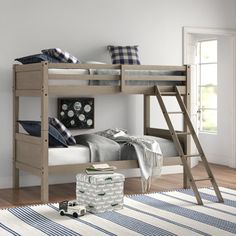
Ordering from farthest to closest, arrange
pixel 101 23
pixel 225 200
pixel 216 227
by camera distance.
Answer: pixel 101 23
pixel 225 200
pixel 216 227

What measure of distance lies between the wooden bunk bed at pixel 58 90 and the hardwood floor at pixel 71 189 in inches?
7.4

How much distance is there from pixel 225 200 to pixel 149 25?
2.49 m

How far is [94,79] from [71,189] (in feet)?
4.07

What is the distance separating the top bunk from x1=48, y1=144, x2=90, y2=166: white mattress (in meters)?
0.52

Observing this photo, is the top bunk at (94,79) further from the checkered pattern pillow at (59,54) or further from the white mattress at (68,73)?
the checkered pattern pillow at (59,54)

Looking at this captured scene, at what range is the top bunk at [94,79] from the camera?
5066 mm

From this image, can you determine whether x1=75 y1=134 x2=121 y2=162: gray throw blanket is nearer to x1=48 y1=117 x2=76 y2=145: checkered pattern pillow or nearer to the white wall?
x1=48 y1=117 x2=76 y2=145: checkered pattern pillow

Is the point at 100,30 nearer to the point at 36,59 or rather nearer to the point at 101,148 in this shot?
the point at 36,59

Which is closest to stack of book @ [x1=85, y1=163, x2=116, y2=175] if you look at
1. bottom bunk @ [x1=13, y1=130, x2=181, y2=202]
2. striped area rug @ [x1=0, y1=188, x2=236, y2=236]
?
striped area rug @ [x1=0, y1=188, x2=236, y2=236]

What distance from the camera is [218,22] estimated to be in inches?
279

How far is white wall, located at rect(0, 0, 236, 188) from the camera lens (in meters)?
5.70

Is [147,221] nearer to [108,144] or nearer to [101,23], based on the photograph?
[108,144]

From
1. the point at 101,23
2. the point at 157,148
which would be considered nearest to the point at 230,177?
the point at 157,148

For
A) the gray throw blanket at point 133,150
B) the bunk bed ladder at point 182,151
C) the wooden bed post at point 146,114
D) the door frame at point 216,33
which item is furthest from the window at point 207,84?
the gray throw blanket at point 133,150
